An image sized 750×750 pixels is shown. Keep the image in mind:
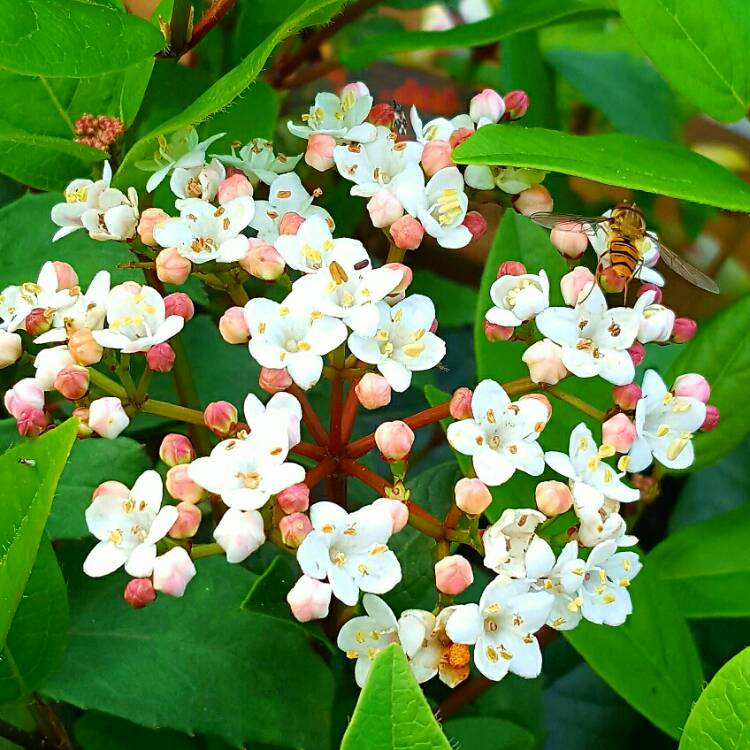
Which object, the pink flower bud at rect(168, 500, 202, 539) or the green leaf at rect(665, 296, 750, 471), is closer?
the pink flower bud at rect(168, 500, 202, 539)

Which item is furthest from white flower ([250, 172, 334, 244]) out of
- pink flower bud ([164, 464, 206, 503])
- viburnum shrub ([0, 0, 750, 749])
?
pink flower bud ([164, 464, 206, 503])

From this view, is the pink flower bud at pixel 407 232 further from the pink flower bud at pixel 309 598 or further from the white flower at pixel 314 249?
the pink flower bud at pixel 309 598

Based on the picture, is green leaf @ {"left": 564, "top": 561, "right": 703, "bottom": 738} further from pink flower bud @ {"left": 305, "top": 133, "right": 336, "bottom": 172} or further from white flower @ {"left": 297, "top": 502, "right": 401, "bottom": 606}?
pink flower bud @ {"left": 305, "top": 133, "right": 336, "bottom": 172}

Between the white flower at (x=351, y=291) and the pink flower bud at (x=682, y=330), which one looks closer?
the white flower at (x=351, y=291)

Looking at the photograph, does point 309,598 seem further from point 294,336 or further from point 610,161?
point 610,161

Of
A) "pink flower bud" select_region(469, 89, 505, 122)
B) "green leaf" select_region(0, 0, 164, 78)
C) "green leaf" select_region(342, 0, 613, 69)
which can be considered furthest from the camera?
"green leaf" select_region(342, 0, 613, 69)

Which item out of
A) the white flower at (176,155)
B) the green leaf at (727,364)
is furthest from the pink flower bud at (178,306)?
the green leaf at (727,364)
